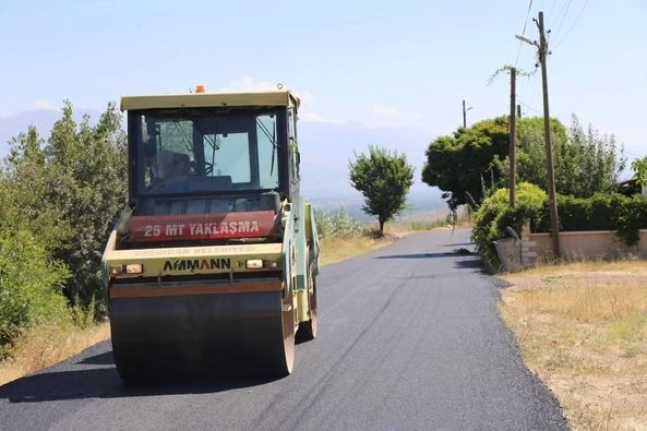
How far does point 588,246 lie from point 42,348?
23165mm

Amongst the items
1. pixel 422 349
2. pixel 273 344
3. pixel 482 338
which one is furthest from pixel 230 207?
pixel 482 338

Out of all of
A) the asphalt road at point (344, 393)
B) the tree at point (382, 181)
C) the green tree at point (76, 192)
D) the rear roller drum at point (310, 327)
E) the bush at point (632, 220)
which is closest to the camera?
the asphalt road at point (344, 393)

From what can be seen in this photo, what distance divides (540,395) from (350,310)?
9.22m

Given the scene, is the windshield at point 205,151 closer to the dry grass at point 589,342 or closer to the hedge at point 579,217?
the dry grass at point 589,342

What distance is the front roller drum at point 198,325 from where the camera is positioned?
9969mm

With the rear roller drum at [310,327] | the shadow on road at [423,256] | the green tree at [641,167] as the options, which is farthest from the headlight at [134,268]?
the shadow on road at [423,256]

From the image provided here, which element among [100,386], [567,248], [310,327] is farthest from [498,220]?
[100,386]

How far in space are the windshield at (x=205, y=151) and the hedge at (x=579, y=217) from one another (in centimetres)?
2207

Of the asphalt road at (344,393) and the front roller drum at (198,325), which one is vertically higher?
the front roller drum at (198,325)

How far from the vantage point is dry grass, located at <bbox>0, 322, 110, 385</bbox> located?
13258 mm

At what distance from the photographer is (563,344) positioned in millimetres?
13289

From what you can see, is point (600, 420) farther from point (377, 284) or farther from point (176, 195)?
point (377, 284)

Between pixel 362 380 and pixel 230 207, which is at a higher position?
pixel 230 207

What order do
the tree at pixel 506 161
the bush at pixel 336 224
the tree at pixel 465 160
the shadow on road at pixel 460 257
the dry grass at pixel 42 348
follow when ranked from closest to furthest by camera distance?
→ the dry grass at pixel 42 348, the shadow on road at pixel 460 257, the tree at pixel 506 161, the bush at pixel 336 224, the tree at pixel 465 160
